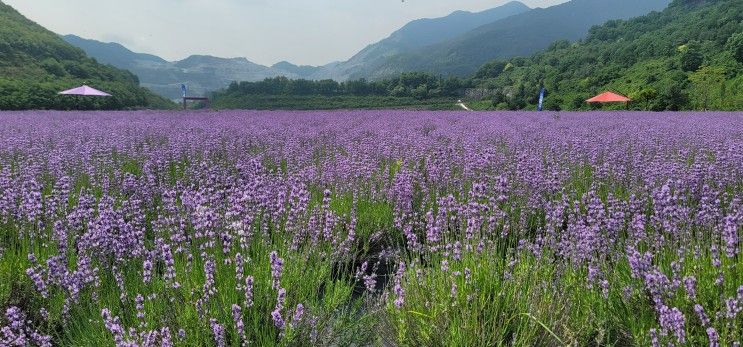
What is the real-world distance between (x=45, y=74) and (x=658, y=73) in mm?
43925

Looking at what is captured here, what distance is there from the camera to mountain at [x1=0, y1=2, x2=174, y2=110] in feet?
84.7

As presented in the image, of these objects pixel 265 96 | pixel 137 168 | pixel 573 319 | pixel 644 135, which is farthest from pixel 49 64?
pixel 573 319

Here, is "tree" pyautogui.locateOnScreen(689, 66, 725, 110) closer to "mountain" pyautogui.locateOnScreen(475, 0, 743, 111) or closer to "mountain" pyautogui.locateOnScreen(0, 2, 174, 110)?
"mountain" pyautogui.locateOnScreen(475, 0, 743, 111)

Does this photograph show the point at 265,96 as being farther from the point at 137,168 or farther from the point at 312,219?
the point at 312,219

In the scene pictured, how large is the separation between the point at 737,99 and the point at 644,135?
1736 centimetres

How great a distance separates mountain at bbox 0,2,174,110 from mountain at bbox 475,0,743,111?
26.4m

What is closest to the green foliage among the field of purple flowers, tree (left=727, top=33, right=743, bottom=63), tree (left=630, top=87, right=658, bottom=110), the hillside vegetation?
the hillside vegetation

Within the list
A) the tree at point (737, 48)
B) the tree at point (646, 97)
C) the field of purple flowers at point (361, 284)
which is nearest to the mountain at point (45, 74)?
the field of purple flowers at point (361, 284)

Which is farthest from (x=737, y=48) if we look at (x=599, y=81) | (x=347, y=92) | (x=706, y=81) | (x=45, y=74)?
(x=45, y=74)

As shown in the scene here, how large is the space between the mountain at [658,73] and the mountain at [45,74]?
2636cm

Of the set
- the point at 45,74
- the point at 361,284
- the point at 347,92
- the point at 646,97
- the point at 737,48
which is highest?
the point at 737,48

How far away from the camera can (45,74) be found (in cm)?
3794

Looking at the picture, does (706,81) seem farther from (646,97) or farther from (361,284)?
(361,284)

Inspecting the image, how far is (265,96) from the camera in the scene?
1871 inches
